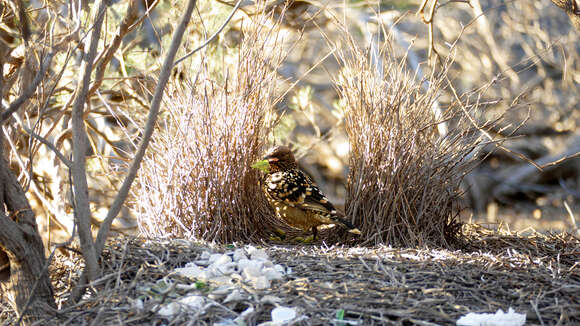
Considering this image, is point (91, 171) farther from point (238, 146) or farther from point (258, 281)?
point (258, 281)

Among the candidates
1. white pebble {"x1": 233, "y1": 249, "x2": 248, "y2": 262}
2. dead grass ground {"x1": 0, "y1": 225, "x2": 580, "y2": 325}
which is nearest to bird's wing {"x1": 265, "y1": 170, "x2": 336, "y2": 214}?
dead grass ground {"x1": 0, "y1": 225, "x2": 580, "y2": 325}

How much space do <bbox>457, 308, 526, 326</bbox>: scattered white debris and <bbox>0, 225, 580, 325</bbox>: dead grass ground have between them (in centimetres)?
5

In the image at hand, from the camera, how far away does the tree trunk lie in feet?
6.69

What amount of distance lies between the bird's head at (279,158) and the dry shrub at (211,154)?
4.4 inches

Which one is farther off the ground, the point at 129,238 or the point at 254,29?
the point at 254,29

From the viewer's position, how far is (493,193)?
7672mm

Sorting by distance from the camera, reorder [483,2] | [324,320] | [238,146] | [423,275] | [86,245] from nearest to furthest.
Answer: [324,320]
[86,245]
[423,275]
[238,146]
[483,2]

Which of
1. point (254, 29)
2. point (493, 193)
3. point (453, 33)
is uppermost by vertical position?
point (453, 33)

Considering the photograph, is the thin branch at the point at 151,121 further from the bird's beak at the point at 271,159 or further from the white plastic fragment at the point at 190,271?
the bird's beak at the point at 271,159

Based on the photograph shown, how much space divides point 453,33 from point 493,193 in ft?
6.54

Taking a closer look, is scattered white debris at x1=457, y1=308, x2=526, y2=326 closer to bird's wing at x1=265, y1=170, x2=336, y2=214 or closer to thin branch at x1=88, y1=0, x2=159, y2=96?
bird's wing at x1=265, y1=170, x2=336, y2=214

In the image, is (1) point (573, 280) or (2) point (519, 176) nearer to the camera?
(1) point (573, 280)

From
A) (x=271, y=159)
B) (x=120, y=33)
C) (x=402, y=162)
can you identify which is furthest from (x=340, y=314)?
(x=120, y=33)

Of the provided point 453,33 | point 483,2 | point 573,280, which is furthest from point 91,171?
point 483,2
